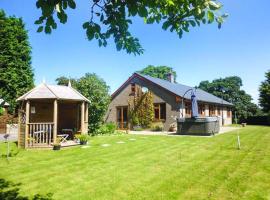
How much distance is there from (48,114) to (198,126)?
39.7 feet

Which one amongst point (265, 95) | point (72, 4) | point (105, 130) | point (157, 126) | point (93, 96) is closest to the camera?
point (72, 4)

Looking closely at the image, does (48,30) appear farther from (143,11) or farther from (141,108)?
(141,108)

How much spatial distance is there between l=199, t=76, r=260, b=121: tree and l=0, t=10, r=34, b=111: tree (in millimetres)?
39729

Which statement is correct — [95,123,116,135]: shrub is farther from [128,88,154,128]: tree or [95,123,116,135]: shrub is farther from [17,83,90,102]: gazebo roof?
[17,83,90,102]: gazebo roof

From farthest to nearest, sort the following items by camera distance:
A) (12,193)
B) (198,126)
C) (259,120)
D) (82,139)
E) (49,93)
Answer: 1. (259,120)
2. (198,126)
3. (82,139)
4. (49,93)
5. (12,193)

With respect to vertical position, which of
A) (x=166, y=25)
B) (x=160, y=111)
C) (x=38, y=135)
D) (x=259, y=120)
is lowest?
(x=38, y=135)

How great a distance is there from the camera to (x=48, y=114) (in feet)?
56.5

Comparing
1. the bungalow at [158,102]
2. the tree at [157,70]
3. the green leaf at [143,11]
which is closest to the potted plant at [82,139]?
the bungalow at [158,102]

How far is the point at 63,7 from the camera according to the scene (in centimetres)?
318

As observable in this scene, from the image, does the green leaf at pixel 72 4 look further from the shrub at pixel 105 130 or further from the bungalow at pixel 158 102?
the bungalow at pixel 158 102

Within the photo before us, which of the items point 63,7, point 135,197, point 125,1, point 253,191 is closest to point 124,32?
point 125,1

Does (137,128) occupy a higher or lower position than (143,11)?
lower

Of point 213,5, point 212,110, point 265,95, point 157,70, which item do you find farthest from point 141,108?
point 157,70

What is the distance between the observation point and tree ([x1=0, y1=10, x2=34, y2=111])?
2694 cm
